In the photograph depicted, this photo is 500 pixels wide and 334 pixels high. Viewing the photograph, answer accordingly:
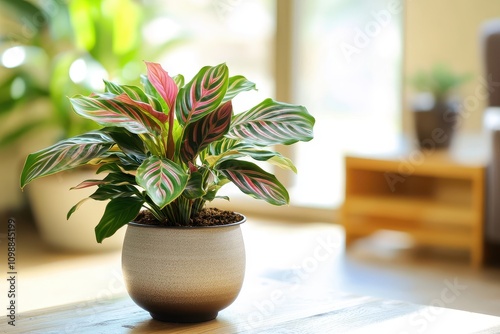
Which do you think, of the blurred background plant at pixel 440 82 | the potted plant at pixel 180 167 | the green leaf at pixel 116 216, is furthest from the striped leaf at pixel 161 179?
the blurred background plant at pixel 440 82

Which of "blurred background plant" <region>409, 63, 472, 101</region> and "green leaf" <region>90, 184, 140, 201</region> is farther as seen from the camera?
"blurred background plant" <region>409, 63, 472, 101</region>

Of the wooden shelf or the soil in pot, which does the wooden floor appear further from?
the soil in pot

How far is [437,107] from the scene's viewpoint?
3.59 metres

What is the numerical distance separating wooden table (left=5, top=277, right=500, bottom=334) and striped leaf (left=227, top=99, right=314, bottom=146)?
0.98ft

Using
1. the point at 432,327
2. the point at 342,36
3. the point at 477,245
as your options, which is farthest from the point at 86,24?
the point at 432,327

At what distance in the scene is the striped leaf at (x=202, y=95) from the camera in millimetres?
1416

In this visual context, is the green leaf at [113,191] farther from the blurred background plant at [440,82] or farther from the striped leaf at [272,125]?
the blurred background plant at [440,82]

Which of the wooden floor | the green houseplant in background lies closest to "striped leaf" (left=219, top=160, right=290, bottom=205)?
the wooden floor

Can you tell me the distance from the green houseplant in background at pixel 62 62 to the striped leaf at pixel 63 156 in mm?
2247

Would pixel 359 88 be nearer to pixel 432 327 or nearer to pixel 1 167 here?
pixel 1 167

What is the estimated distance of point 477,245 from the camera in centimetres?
338

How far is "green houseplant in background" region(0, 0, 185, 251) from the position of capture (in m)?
3.71

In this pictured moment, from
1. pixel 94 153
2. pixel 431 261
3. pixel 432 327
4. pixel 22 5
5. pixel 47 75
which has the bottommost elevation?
pixel 431 261

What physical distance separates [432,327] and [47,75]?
3.13 m
